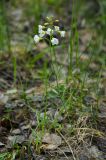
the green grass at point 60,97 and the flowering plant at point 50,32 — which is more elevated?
the flowering plant at point 50,32

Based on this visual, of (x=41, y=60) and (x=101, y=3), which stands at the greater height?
(x=101, y=3)

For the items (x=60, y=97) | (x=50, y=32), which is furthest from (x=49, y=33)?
(x=60, y=97)

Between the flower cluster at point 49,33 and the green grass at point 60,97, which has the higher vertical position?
the flower cluster at point 49,33

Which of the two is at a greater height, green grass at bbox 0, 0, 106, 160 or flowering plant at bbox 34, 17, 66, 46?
flowering plant at bbox 34, 17, 66, 46

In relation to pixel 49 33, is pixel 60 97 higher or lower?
lower

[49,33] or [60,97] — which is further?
[60,97]

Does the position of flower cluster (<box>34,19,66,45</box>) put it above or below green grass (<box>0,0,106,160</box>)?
above

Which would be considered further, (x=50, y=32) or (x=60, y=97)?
(x=60, y=97)

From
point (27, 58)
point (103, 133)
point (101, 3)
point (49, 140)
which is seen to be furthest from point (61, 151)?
point (101, 3)

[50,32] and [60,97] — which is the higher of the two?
[50,32]

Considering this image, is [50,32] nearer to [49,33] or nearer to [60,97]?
[49,33]

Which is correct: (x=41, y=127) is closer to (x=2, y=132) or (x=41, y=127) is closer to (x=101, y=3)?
(x=2, y=132)
